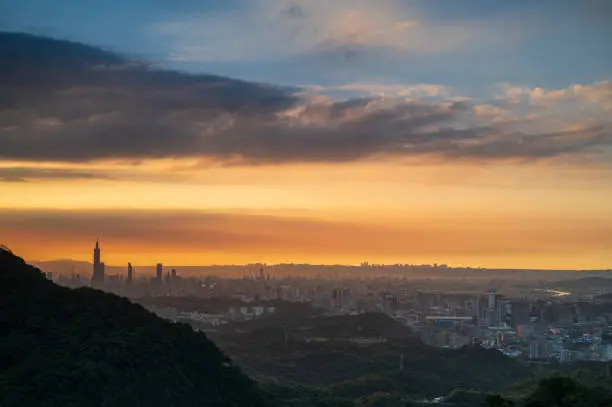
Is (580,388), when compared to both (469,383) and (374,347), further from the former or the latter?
(374,347)

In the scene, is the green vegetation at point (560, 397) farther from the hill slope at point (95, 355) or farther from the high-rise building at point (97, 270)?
the high-rise building at point (97, 270)

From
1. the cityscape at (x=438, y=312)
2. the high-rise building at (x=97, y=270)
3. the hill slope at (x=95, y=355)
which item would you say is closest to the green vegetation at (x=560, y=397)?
the hill slope at (x=95, y=355)

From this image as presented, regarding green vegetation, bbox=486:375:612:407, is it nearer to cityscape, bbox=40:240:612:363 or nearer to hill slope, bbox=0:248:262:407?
hill slope, bbox=0:248:262:407

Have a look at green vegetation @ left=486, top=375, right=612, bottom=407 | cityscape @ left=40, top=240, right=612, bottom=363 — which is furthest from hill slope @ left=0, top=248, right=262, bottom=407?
cityscape @ left=40, top=240, right=612, bottom=363

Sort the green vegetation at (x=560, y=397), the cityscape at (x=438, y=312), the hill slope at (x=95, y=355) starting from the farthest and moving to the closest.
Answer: the cityscape at (x=438, y=312) → the hill slope at (x=95, y=355) → the green vegetation at (x=560, y=397)

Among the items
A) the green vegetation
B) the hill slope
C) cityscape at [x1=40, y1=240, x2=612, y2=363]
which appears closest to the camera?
the green vegetation

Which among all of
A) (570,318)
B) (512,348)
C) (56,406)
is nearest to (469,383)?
(512,348)

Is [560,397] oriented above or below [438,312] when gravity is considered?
above

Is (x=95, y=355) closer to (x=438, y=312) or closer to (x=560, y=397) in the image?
(x=560, y=397)

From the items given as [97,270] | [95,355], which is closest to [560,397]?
[95,355]
